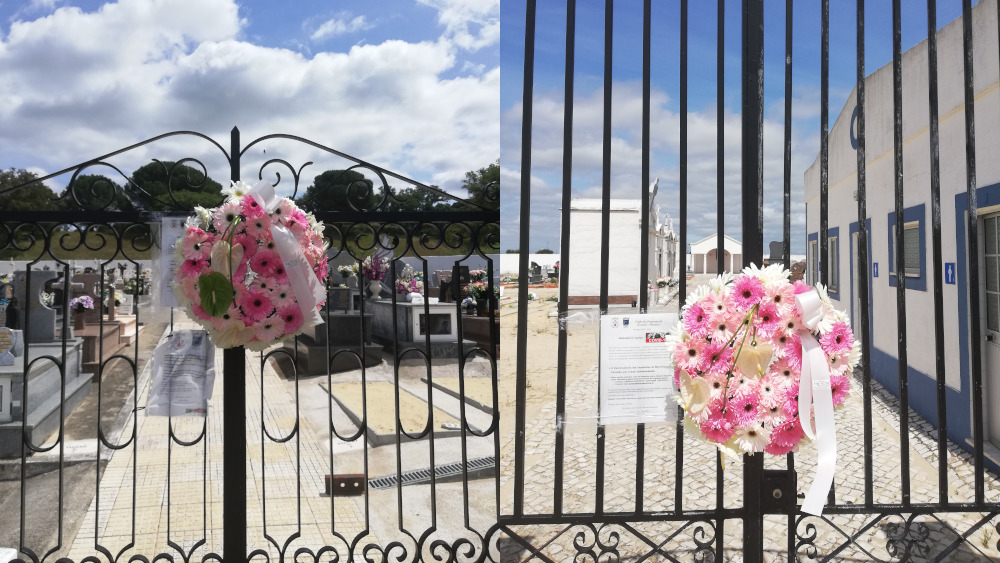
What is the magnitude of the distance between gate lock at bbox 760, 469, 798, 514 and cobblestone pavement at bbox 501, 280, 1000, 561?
122mm

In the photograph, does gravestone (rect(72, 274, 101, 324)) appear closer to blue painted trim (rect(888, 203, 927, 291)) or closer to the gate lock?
the gate lock

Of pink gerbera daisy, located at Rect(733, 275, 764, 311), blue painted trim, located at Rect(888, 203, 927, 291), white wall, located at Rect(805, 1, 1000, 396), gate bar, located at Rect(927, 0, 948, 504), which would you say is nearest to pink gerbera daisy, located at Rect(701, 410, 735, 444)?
pink gerbera daisy, located at Rect(733, 275, 764, 311)

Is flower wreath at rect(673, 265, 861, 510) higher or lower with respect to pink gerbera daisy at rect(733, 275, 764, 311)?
lower

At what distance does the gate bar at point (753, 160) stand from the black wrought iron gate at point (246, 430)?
0.96 metres

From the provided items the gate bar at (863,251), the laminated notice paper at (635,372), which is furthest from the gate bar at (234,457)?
the gate bar at (863,251)

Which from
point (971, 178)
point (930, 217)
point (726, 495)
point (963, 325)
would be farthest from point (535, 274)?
point (971, 178)

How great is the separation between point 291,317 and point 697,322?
4.54ft

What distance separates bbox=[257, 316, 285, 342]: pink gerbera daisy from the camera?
2.37 m

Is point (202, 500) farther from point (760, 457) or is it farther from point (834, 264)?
point (834, 264)

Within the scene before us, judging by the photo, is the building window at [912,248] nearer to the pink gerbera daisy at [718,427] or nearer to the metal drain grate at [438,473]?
the metal drain grate at [438,473]

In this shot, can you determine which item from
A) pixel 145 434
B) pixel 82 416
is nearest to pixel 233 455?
pixel 145 434

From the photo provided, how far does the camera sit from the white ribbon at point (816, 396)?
2006mm

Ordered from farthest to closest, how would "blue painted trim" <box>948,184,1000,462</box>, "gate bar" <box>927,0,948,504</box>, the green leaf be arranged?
"blue painted trim" <box>948,184,1000,462</box> → "gate bar" <box>927,0,948,504</box> → the green leaf

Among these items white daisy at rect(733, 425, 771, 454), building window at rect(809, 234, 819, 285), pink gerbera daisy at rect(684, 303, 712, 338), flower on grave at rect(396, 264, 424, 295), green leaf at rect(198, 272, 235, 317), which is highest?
building window at rect(809, 234, 819, 285)
